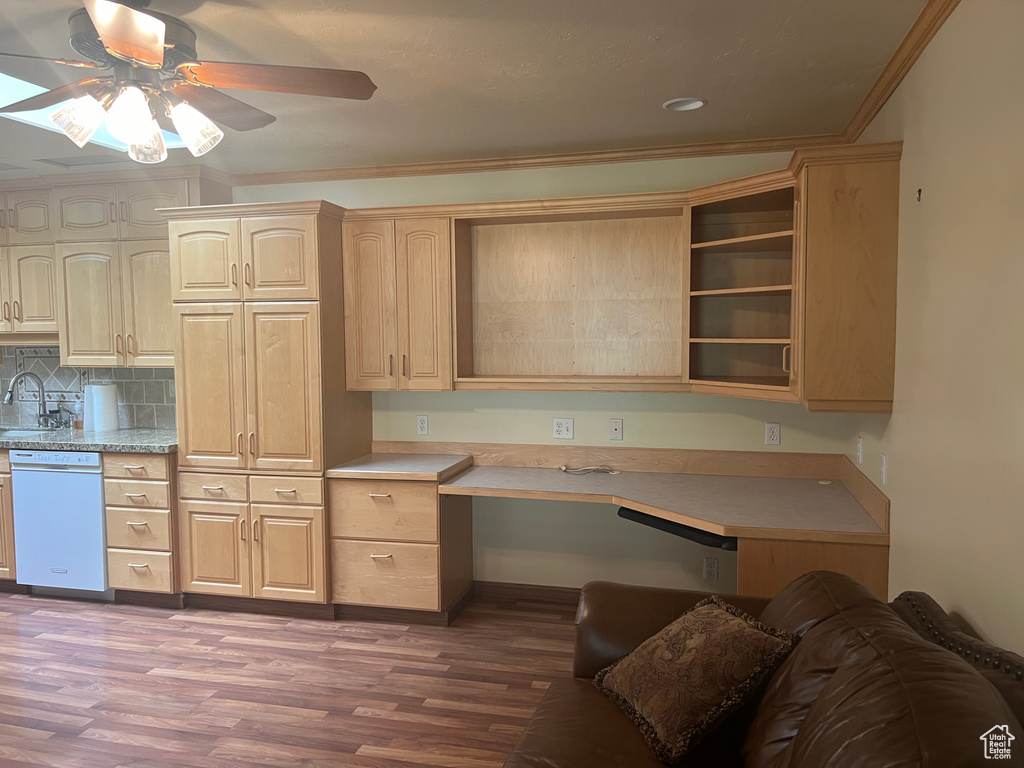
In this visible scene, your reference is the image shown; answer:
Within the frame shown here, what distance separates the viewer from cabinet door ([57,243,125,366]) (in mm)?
4227

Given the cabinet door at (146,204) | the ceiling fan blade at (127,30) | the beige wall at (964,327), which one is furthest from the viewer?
the cabinet door at (146,204)

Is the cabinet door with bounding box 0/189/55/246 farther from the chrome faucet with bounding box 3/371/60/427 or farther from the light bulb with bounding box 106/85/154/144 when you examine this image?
the light bulb with bounding box 106/85/154/144

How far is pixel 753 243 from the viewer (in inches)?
131

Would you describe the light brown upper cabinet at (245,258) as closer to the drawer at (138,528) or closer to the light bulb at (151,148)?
the drawer at (138,528)

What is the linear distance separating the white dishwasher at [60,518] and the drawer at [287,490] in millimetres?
930

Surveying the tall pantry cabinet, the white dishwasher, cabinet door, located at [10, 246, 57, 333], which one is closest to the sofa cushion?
the tall pantry cabinet

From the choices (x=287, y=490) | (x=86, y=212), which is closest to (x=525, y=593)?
(x=287, y=490)

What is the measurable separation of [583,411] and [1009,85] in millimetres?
2599

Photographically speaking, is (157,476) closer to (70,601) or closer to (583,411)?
(70,601)

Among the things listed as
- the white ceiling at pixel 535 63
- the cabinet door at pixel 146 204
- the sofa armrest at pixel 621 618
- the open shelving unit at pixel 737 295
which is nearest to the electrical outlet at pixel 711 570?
the open shelving unit at pixel 737 295

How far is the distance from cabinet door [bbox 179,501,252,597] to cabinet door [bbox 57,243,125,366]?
3.60 feet

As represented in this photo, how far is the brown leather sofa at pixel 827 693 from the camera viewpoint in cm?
114

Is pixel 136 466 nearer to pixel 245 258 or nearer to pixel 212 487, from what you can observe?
pixel 212 487

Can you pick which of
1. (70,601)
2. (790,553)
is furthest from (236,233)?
(790,553)
